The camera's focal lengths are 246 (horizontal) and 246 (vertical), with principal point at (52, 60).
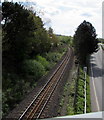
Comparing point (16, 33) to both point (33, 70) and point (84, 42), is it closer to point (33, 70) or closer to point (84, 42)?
point (33, 70)

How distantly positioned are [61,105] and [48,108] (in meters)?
1.05

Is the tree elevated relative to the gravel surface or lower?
elevated

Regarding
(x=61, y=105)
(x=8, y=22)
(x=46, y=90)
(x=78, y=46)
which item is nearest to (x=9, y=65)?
(x=8, y=22)

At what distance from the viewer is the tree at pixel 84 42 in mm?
27562

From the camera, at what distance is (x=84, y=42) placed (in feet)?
90.4

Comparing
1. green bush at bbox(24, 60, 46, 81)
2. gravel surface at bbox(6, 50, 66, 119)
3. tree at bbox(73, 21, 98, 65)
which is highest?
tree at bbox(73, 21, 98, 65)

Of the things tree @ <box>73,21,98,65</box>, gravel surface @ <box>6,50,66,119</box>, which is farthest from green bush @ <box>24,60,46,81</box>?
tree @ <box>73,21,98,65</box>

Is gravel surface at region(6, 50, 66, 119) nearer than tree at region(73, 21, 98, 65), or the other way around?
gravel surface at region(6, 50, 66, 119)

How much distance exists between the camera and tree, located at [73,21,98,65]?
27.6 meters

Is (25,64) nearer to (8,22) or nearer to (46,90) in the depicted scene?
(8,22)

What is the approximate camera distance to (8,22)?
18.5 m

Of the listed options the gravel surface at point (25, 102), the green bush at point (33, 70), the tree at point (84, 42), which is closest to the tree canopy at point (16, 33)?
the green bush at point (33, 70)

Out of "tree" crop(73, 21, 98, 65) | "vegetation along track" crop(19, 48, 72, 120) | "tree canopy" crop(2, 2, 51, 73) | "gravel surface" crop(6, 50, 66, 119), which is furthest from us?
"tree" crop(73, 21, 98, 65)

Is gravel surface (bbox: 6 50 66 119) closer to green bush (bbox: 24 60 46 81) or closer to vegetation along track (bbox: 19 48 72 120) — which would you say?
vegetation along track (bbox: 19 48 72 120)
